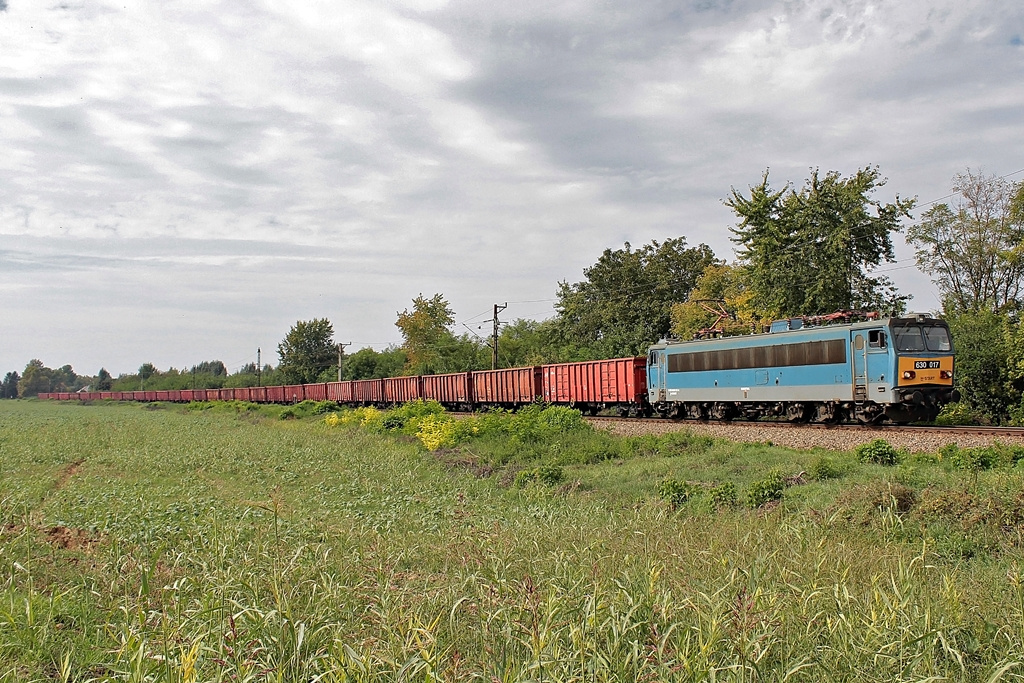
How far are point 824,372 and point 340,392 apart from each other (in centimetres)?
4320

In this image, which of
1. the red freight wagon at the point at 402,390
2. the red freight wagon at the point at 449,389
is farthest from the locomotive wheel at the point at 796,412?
the red freight wagon at the point at 402,390

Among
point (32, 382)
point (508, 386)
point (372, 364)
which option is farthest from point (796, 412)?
point (32, 382)

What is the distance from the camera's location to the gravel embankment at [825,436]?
15758 millimetres

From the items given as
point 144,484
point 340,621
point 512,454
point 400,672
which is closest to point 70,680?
point 340,621

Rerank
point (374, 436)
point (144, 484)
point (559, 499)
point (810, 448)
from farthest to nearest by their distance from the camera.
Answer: point (374, 436) → point (810, 448) → point (144, 484) → point (559, 499)

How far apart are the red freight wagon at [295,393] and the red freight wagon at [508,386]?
99.5 ft

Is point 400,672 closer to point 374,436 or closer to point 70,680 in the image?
point 70,680

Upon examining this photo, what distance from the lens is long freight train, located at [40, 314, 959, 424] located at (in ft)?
64.1

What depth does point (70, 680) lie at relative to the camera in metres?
5.19

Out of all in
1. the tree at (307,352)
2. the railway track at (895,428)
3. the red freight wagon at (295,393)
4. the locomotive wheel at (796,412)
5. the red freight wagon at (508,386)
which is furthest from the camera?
the tree at (307,352)

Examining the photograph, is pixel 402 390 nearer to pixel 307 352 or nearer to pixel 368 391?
pixel 368 391

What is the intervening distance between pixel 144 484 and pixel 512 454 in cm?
839

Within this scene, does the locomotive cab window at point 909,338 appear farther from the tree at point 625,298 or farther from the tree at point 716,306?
the tree at point 625,298

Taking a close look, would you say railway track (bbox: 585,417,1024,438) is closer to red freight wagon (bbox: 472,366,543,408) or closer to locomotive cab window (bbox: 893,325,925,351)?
locomotive cab window (bbox: 893,325,925,351)
